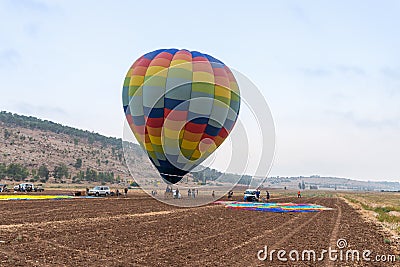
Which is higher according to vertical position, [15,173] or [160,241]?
[15,173]

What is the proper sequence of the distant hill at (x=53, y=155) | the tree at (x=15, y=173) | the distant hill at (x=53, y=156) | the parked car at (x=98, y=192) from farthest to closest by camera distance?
1. the distant hill at (x=53, y=155)
2. the distant hill at (x=53, y=156)
3. the tree at (x=15, y=173)
4. the parked car at (x=98, y=192)

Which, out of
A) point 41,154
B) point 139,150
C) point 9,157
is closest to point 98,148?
point 41,154

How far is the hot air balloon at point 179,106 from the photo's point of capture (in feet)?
111

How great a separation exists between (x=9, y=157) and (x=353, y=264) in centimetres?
13378

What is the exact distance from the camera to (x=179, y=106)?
111ft

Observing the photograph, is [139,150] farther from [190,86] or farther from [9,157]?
[9,157]

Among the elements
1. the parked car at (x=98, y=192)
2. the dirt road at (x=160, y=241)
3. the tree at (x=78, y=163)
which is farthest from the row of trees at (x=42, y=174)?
the dirt road at (x=160, y=241)

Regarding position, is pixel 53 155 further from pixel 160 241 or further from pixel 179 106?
pixel 160 241

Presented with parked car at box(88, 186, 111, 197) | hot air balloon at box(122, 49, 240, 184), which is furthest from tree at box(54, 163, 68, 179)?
hot air balloon at box(122, 49, 240, 184)

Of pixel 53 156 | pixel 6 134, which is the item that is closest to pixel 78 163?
pixel 53 156

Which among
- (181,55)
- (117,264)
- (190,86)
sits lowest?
(117,264)

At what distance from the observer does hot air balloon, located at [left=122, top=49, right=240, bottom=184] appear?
33938mm

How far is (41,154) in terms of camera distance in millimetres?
145500

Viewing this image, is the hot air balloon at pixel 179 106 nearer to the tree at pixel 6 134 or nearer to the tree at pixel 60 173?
the tree at pixel 60 173
